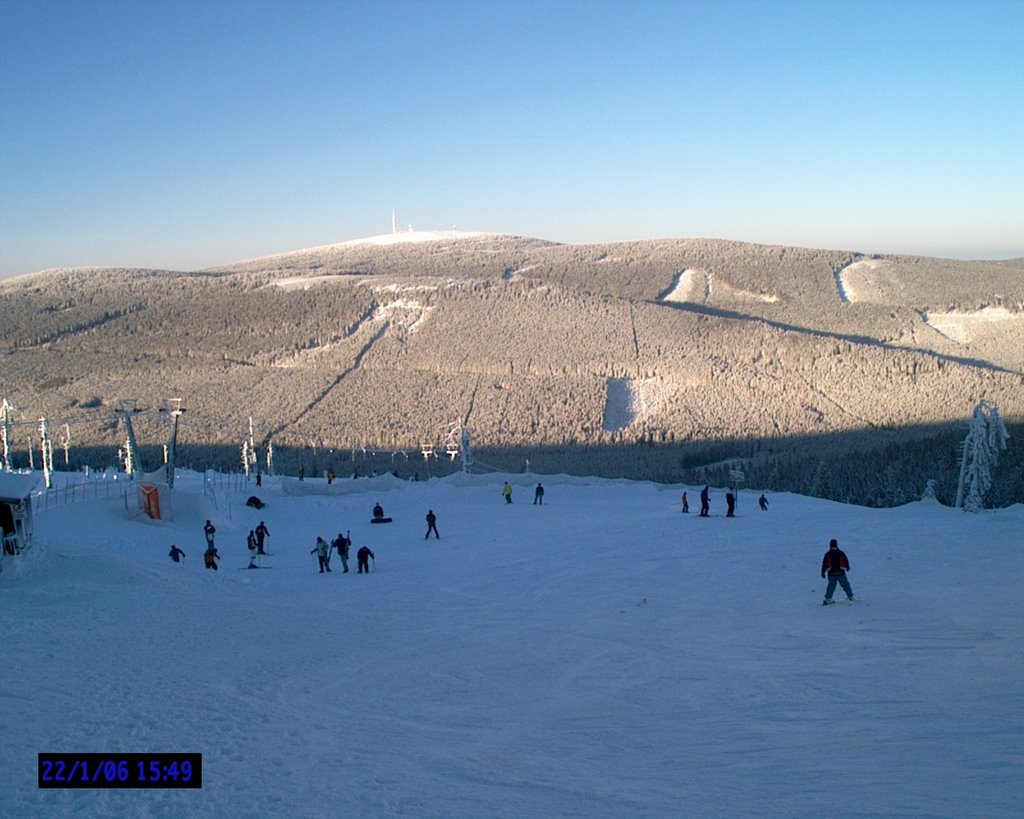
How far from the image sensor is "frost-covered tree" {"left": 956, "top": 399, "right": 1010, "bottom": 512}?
81.1 feet

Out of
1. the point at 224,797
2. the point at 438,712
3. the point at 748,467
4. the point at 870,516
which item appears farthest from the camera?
the point at 748,467

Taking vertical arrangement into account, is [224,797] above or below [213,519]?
above

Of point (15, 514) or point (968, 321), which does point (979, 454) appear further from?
point (968, 321)

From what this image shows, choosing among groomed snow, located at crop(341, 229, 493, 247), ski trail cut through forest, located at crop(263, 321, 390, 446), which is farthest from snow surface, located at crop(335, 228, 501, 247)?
ski trail cut through forest, located at crop(263, 321, 390, 446)

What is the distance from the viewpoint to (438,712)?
8547 mm

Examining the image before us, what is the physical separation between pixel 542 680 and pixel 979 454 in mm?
20483

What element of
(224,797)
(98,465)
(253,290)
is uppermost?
(253,290)

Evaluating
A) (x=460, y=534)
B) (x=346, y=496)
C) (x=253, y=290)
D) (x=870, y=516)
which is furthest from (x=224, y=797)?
(x=253, y=290)

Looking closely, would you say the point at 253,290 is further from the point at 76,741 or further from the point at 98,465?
the point at 76,741

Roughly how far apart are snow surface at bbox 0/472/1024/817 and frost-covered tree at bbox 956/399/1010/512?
18.8 feet

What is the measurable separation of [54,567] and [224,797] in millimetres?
11024

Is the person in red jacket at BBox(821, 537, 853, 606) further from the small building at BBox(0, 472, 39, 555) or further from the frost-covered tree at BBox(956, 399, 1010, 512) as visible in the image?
the frost-covered tree at BBox(956, 399, 1010, 512)
